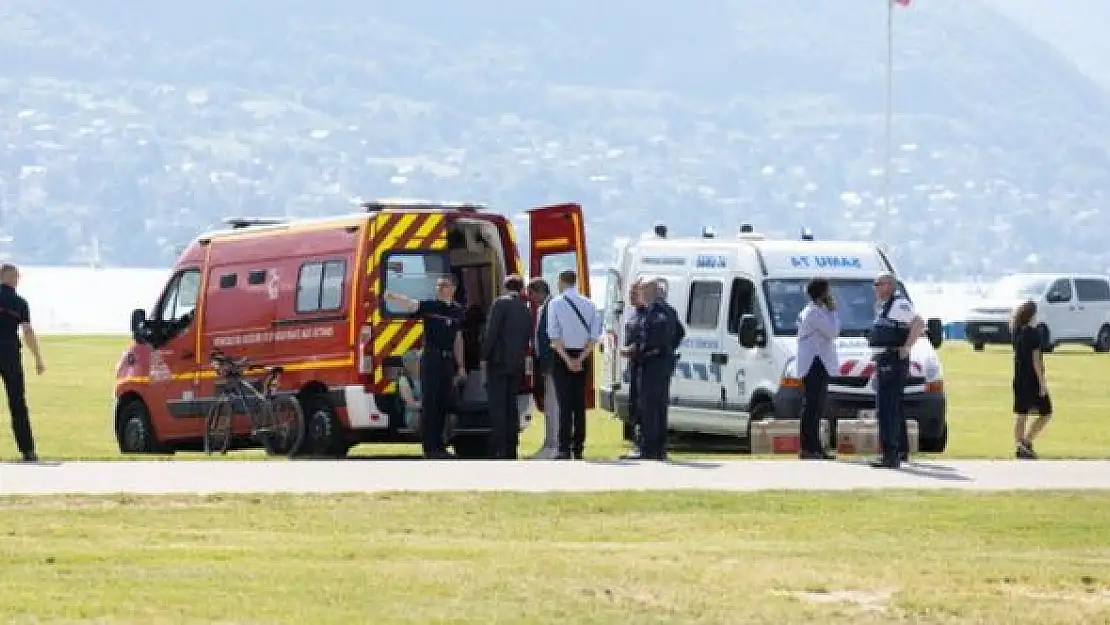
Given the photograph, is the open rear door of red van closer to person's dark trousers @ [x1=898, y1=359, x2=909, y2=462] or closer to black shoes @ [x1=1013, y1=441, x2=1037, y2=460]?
person's dark trousers @ [x1=898, y1=359, x2=909, y2=462]

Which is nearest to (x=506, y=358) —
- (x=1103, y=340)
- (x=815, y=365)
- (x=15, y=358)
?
(x=815, y=365)

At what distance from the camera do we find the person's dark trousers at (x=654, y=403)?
26344 millimetres

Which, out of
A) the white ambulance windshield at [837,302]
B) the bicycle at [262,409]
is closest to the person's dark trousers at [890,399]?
the white ambulance windshield at [837,302]

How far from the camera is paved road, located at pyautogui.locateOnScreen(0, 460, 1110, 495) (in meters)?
22.6

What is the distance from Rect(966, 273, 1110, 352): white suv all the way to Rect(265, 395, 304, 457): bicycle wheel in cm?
4110

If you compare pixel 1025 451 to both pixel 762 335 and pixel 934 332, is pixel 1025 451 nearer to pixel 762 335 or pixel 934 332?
pixel 934 332

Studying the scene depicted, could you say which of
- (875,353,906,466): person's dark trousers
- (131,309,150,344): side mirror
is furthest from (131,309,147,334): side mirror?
(875,353,906,466): person's dark trousers

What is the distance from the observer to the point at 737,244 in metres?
31.2

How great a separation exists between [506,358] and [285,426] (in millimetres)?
2826

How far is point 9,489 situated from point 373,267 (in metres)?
6.33

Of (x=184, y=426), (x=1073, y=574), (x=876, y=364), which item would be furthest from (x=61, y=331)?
(x=1073, y=574)

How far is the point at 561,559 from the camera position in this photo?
58.2ft

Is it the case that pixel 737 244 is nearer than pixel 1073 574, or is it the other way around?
pixel 1073 574

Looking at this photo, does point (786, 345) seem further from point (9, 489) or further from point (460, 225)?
point (9, 489)
